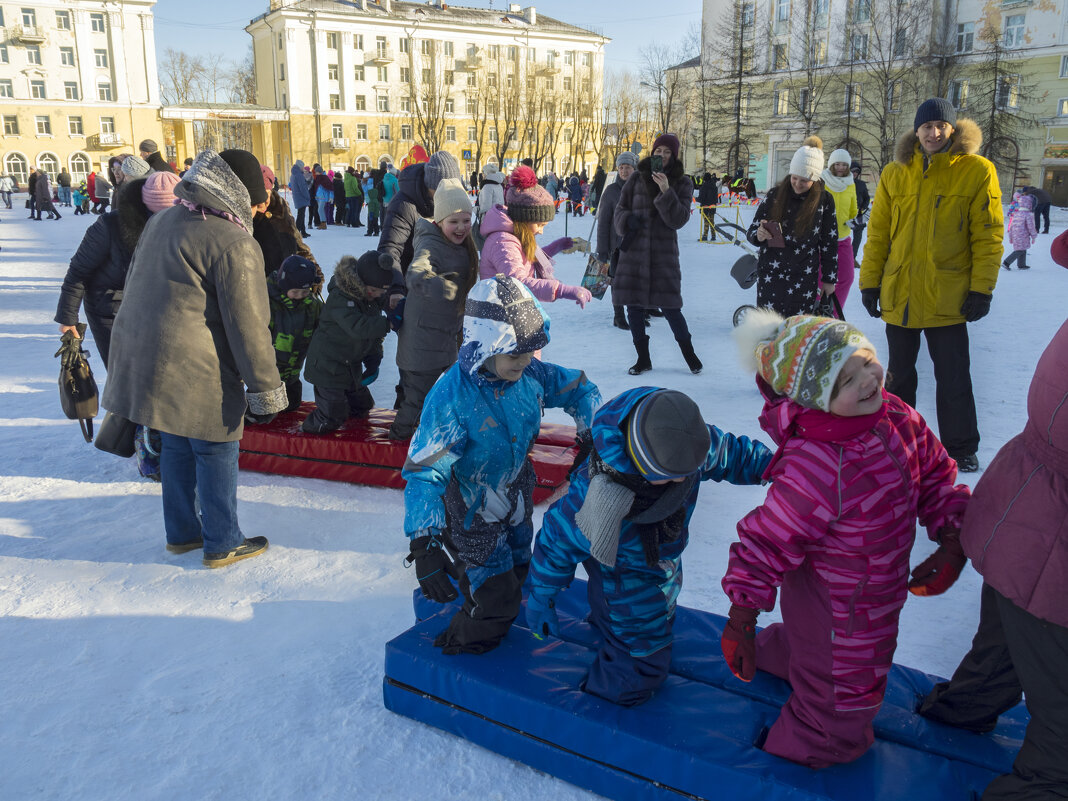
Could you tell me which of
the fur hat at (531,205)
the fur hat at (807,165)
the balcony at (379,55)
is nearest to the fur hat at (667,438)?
the fur hat at (531,205)

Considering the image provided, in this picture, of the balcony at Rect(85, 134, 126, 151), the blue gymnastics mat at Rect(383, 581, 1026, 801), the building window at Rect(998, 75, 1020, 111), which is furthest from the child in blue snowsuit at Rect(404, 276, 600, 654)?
the balcony at Rect(85, 134, 126, 151)

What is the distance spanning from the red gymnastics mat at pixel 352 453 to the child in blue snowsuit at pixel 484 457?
1263 mm

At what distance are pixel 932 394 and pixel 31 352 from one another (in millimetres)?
7567

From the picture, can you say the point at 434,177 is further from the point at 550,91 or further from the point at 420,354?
the point at 550,91

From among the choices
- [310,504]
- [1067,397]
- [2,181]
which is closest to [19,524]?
[310,504]

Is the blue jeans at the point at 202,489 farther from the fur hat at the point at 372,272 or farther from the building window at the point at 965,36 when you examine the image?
the building window at the point at 965,36

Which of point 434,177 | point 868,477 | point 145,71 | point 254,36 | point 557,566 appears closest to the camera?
point 868,477

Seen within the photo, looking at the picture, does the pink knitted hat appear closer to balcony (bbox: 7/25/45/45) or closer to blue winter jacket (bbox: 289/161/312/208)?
blue winter jacket (bbox: 289/161/312/208)

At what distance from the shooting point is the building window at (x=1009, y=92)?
1308 inches

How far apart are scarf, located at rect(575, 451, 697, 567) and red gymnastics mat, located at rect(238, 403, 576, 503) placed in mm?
1820

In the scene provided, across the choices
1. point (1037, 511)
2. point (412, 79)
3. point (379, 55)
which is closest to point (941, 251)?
point (1037, 511)

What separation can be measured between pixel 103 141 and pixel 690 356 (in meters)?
52.1

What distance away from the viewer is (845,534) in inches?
68.6

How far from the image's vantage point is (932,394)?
5.41 metres
